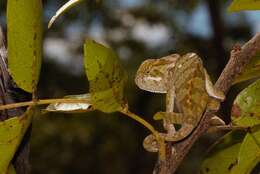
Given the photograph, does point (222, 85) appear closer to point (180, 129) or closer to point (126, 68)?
point (180, 129)

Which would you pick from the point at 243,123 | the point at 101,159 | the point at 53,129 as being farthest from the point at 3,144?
the point at 101,159

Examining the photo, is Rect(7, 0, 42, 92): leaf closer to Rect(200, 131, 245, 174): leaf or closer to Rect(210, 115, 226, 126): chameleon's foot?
Rect(210, 115, 226, 126): chameleon's foot

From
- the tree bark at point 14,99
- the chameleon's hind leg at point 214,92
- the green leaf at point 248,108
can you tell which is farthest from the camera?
the tree bark at point 14,99

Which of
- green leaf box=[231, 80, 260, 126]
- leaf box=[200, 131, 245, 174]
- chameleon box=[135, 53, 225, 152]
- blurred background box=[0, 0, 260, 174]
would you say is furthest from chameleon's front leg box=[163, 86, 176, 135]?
blurred background box=[0, 0, 260, 174]

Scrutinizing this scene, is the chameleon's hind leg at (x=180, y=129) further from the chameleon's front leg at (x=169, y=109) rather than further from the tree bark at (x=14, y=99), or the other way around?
the tree bark at (x=14, y=99)

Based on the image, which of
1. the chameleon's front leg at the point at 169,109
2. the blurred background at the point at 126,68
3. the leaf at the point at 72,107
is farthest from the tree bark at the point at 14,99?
the blurred background at the point at 126,68

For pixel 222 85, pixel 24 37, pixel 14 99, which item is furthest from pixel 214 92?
pixel 14 99
